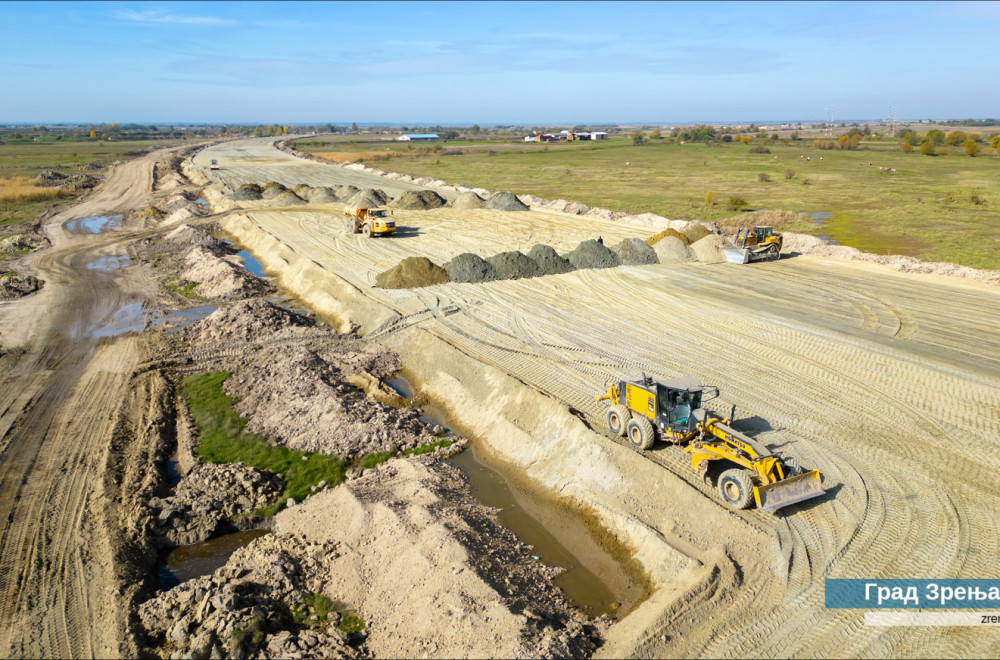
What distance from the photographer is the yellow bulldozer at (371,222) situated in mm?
31062

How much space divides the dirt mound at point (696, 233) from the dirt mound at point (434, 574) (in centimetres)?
2048

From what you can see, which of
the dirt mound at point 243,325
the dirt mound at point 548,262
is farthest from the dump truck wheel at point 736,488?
the dirt mound at point 548,262

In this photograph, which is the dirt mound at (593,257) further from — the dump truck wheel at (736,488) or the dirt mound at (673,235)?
the dump truck wheel at (736,488)

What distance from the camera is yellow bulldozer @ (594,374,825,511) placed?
376 inches

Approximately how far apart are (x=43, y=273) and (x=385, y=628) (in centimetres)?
2888

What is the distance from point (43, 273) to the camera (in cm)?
2744

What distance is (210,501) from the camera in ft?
35.6

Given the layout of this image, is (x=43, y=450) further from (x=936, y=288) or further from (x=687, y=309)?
(x=936, y=288)

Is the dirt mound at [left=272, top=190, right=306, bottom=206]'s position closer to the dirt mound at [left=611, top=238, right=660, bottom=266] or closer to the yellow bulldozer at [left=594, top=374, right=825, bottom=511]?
the dirt mound at [left=611, top=238, right=660, bottom=266]

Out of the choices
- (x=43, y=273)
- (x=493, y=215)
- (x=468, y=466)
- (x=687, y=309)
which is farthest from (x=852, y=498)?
(x=43, y=273)

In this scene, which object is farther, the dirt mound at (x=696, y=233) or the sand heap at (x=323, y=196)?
the sand heap at (x=323, y=196)

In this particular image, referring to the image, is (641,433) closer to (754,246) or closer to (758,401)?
(758,401)

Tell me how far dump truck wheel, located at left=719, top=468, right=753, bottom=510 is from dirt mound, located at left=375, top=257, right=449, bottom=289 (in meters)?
15.4

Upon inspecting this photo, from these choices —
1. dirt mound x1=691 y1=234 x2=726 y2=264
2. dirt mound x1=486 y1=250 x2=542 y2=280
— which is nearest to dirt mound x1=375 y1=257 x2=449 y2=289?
dirt mound x1=486 y1=250 x2=542 y2=280
